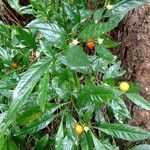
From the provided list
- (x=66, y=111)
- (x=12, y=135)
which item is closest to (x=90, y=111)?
(x=66, y=111)

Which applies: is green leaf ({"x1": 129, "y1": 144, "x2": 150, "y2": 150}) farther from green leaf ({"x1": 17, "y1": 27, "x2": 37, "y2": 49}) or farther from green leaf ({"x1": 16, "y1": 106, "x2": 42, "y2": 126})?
green leaf ({"x1": 17, "y1": 27, "x2": 37, "y2": 49})

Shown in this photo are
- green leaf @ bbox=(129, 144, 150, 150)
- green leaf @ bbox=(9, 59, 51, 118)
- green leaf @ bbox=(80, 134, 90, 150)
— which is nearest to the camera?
green leaf @ bbox=(9, 59, 51, 118)

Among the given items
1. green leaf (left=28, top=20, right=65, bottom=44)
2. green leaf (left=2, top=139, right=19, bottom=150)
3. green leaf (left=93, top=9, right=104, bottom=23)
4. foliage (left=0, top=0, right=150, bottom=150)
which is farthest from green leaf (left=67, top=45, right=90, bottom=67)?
green leaf (left=2, top=139, right=19, bottom=150)

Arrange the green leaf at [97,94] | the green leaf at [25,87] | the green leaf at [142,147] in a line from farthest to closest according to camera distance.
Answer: the green leaf at [142,147] < the green leaf at [97,94] < the green leaf at [25,87]

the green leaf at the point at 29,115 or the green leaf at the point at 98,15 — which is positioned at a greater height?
the green leaf at the point at 98,15

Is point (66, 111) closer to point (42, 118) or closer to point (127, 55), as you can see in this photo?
point (42, 118)


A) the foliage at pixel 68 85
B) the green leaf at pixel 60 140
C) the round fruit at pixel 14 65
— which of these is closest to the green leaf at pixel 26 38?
the foliage at pixel 68 85

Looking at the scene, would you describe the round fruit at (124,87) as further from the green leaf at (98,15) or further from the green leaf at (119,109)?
the green leaf at (98,15)
